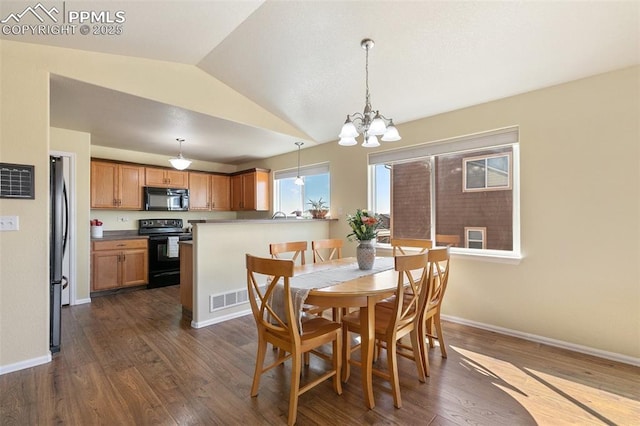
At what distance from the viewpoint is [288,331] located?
Answer: 5.94ft

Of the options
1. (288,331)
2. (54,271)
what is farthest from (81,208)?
(288,331)

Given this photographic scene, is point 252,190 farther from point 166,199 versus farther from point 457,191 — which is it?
point 457,191

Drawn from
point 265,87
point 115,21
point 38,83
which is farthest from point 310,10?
point 38,83

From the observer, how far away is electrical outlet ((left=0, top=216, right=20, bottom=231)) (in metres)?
2.29

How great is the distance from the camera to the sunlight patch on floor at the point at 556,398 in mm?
1778

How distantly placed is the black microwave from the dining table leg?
4.66 metres

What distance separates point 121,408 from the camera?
73.5 inches

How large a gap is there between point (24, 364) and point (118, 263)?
2.36 metres

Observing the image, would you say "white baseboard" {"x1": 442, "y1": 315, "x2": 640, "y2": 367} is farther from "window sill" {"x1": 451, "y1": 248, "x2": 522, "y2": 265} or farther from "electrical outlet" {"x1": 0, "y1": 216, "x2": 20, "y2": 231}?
"electrical outlet" {"x1": 0, "y1": 216, "x2": 20, "y2": 231}

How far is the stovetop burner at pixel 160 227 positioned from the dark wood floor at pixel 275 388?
2.62m

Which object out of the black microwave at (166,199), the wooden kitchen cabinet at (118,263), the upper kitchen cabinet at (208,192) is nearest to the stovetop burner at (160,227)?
the black microwave at (166,199)

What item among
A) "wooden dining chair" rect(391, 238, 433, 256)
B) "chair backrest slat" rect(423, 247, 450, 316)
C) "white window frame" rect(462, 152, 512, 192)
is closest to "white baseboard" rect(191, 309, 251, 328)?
"wooden dining chair" rect(391, 238, 433, 256)

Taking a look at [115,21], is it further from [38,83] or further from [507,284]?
[507,284]

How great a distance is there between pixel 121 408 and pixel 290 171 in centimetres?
421
